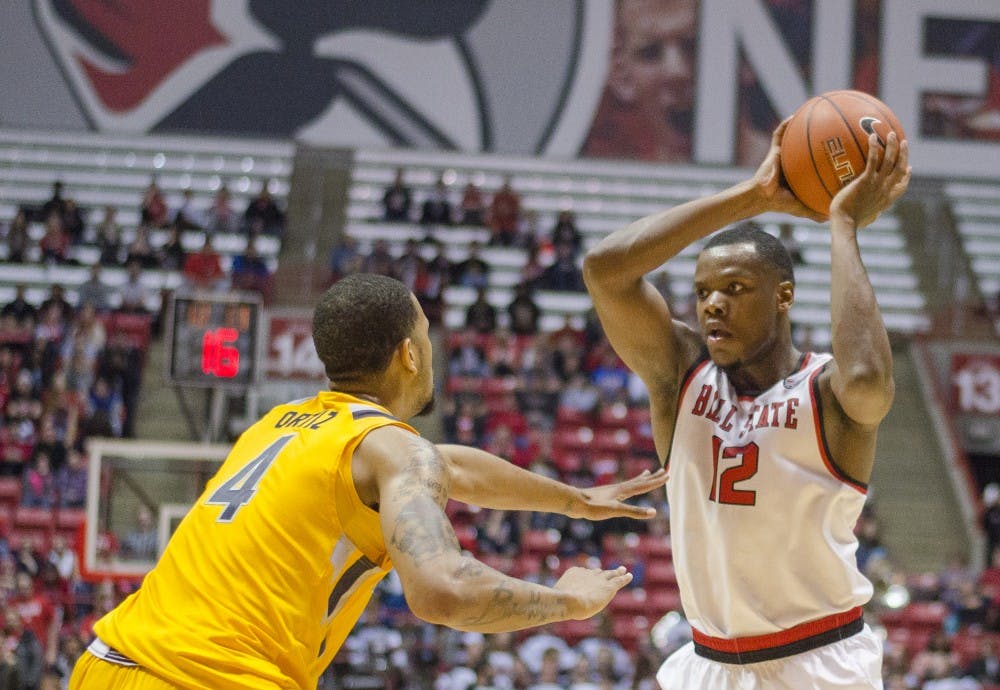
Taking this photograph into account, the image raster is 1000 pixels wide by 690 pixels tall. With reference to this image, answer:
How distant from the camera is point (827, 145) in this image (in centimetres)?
400

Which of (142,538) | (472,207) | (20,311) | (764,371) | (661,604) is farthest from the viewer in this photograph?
(472,207)

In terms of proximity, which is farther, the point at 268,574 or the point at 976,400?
the point at 976,400

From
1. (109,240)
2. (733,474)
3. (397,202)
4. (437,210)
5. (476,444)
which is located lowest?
(476,444)

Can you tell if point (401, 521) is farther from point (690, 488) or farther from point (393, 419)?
point (690, 488)

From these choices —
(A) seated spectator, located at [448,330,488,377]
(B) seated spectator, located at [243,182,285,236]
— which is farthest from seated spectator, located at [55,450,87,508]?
(B) seated spectator, located at [243,182,285,236]

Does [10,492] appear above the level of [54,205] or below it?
below

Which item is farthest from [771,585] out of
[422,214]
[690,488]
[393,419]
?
[422,214]

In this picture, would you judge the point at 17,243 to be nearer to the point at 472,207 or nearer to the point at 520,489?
the point at 472,207

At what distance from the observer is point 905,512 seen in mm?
16922

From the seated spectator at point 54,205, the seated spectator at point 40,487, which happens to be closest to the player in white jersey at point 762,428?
the seated spectator at point 40,487

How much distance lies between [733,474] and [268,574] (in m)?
1.59

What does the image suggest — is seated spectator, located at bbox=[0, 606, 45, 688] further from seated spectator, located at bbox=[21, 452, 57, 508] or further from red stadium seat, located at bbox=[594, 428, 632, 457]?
red stadium seat, located at bbox=[594, 428, 632, 457]

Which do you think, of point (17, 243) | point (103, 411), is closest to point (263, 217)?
point (17, 243)

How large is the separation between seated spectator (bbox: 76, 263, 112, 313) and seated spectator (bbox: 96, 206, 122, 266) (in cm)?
110
